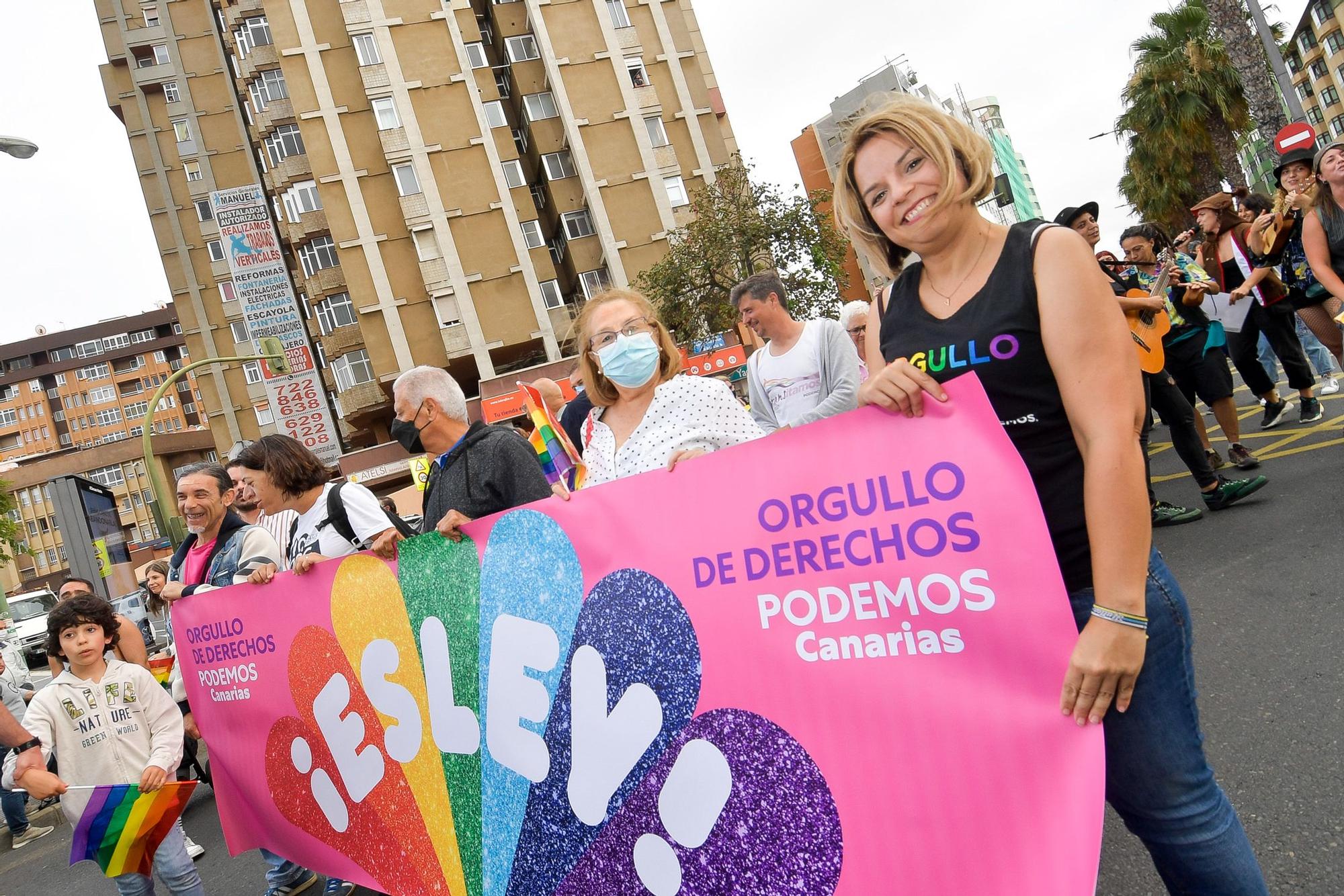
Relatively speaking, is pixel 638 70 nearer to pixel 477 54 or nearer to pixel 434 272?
pixel 477 54

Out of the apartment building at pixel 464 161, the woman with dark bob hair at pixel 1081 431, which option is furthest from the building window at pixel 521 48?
the woman with dark bob hair at pixel 1081 431

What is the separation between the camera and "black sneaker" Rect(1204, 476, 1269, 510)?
220 inches

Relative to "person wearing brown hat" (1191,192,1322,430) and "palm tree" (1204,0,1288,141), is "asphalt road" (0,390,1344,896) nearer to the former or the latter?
"person wearing brown hat" (1191,192,1322,430)

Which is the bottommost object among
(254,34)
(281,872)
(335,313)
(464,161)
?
(281,872)

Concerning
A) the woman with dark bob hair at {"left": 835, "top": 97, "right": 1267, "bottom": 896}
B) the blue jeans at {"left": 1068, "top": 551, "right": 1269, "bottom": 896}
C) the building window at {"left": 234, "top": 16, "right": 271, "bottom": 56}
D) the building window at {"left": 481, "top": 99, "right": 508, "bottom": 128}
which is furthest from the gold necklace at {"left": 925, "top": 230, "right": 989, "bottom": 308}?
the building window at {"left": 234, "top": 16, "right": 271, "bottom": 56}

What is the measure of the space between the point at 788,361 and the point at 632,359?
2.17 meters

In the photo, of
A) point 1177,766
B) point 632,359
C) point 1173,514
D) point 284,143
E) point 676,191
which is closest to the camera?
point 1177,766

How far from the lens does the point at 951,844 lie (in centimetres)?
171

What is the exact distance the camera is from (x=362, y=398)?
34875mm

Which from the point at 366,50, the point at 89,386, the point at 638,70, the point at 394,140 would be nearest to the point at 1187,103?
the point at 638,70

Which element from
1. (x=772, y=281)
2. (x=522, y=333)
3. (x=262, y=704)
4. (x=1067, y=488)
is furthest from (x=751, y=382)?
(x=522, y=333)

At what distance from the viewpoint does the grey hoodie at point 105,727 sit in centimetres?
395

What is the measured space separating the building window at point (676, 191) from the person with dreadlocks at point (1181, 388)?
3020 centimetres

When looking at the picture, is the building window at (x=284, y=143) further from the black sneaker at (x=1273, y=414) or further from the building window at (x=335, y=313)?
the black sneaker at (x=1273, y=414)
